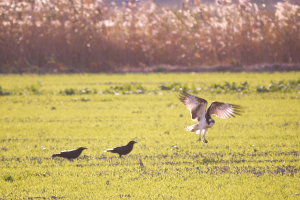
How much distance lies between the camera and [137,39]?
27.0 meters

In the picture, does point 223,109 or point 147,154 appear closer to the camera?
point 147,154

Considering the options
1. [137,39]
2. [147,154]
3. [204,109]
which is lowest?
[147,154]

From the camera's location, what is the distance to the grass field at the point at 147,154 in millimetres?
4641

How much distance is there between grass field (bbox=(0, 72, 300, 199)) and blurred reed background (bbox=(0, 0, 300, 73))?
1464cm

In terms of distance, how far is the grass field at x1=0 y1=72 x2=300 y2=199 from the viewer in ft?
15.2

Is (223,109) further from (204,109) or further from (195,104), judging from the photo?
(195,104)

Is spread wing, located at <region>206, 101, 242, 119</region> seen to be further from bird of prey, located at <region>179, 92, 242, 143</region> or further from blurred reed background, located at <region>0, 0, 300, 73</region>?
blurred reed background, located at <region>0, 0, 300, 73</region>

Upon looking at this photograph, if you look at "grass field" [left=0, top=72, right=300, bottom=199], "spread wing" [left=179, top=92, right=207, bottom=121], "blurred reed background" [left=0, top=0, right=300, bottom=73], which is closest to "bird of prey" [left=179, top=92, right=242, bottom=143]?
"spread wing" [left=179, top=92, right=207, bottom=121]

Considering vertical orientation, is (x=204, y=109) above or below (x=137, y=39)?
below

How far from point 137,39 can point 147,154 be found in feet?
70.1

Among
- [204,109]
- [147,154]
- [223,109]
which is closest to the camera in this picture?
[147,154]

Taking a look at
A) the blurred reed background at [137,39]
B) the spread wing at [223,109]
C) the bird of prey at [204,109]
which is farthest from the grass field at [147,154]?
the blurred reed background at [137,39]

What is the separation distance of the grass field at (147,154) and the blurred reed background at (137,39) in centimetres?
1464

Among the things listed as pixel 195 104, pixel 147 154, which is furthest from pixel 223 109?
pixel 147 154
